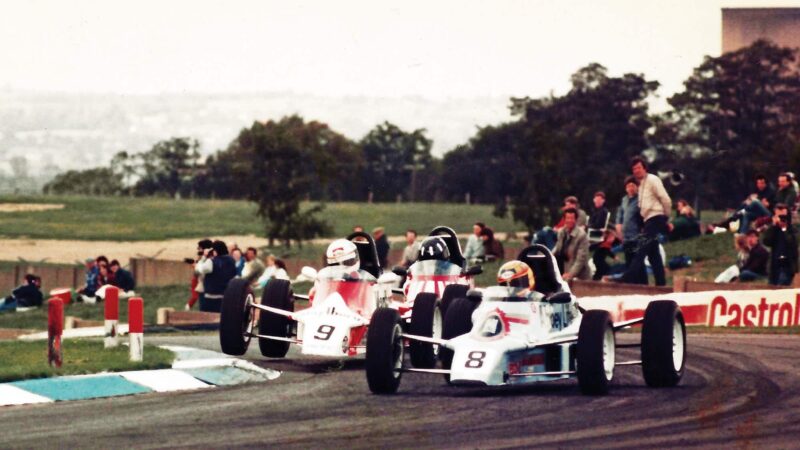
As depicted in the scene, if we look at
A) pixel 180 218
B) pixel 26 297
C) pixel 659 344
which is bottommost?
pixel 26 297

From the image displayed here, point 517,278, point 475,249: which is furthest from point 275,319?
point 475,249

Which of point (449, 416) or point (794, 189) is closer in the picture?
point (449, 416)

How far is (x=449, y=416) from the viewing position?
13.1m

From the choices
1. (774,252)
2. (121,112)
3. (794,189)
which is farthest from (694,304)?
(121,112)

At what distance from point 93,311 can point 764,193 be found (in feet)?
44.7

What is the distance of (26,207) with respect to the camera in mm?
86500

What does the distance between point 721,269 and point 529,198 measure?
1842 cm

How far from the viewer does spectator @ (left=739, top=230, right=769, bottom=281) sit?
1057 inches

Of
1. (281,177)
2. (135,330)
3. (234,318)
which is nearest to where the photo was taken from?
(135,330)

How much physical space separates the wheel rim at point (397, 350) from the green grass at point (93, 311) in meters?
19.7

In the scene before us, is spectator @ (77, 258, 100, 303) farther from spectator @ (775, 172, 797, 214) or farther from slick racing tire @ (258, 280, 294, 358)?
slick racing tire @ (258, 280, 294, 358)

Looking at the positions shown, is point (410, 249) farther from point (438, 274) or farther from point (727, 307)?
point (438, 274)

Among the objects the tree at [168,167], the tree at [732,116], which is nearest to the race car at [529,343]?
the tree at [732,116]

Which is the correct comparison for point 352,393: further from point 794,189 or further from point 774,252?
point 794,189
